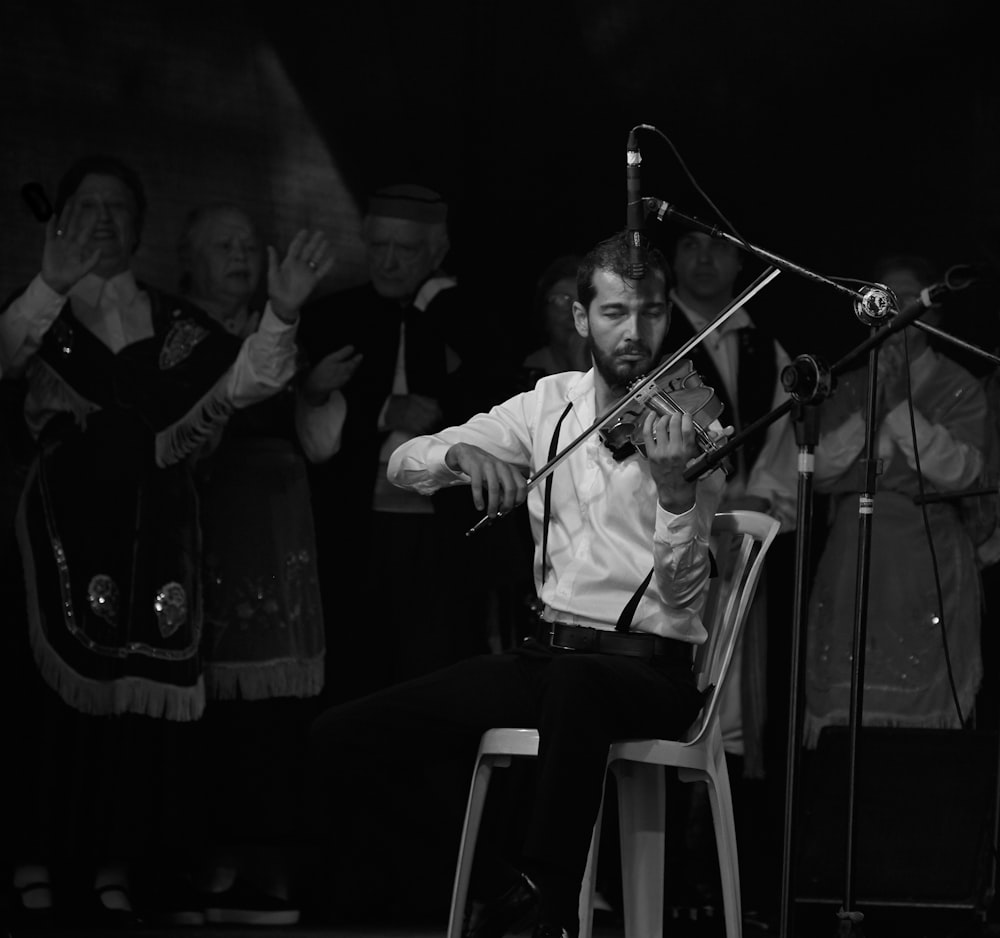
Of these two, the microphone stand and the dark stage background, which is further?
the dark stage background

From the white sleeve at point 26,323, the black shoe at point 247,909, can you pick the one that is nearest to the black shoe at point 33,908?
the black shoe at point 247,909

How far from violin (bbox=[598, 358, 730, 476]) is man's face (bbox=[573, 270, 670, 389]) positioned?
0.21ft

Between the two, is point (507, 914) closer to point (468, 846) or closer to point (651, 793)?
point (468, 846)

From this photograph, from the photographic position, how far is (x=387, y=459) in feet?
12.6

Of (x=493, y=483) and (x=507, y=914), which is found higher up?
(x=493, y=483)

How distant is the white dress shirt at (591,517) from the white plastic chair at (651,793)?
10cm

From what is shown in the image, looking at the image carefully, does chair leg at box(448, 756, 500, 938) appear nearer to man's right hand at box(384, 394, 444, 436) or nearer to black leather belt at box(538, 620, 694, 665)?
black leather belt at box(538, 620, 694, 665)

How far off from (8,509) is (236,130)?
110 centimetres

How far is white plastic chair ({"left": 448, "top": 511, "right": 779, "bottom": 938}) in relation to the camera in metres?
2.42

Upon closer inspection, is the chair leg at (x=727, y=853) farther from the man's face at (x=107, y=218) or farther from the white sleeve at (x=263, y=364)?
the man's face at (x=107, y=218)

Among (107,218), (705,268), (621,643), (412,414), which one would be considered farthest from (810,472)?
(107,218)

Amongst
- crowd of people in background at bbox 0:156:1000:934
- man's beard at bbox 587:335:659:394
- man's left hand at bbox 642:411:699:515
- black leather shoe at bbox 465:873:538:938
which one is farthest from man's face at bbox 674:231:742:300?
black leather shoe at bbox 465:873:538:938

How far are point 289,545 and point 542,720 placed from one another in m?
1.57

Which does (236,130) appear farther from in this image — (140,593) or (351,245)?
(140,593)
